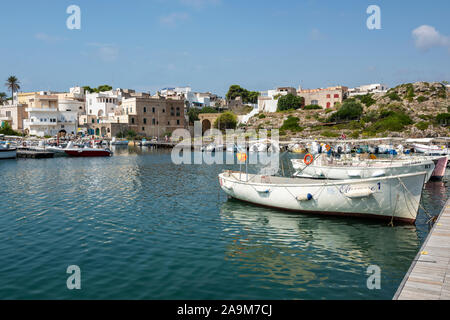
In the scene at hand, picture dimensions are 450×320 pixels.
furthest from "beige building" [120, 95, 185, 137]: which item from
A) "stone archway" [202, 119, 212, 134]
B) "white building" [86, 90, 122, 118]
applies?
"stone archway" [202, 119, 212, 134]

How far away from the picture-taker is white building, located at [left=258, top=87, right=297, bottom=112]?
116 metres

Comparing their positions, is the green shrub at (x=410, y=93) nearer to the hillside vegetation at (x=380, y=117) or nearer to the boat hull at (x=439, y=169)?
the hillside vegetation at (x=380, y=117)

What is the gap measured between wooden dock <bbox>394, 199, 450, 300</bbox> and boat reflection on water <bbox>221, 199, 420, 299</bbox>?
0.89 metres

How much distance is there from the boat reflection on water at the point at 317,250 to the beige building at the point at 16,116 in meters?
101

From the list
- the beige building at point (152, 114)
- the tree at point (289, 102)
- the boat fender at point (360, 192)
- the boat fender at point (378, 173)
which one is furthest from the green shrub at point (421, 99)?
the boat fender at point (360, 192)

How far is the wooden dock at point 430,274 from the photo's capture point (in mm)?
7949

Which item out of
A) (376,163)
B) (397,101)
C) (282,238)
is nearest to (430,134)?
(397,101)

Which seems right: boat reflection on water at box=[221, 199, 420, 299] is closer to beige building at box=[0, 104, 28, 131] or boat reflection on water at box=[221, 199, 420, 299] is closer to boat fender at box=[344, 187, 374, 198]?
boat fender at box=[344, 187, 374, 198]

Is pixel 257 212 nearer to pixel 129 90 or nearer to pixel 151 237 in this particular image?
pixel 151 237

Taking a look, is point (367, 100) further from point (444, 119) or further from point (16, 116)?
point (16, 116)

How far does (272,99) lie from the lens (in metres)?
118

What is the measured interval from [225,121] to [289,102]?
20.9 metres

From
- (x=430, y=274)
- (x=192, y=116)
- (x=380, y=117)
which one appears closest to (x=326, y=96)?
(x=380, y=117)

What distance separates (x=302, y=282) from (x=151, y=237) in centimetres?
675
